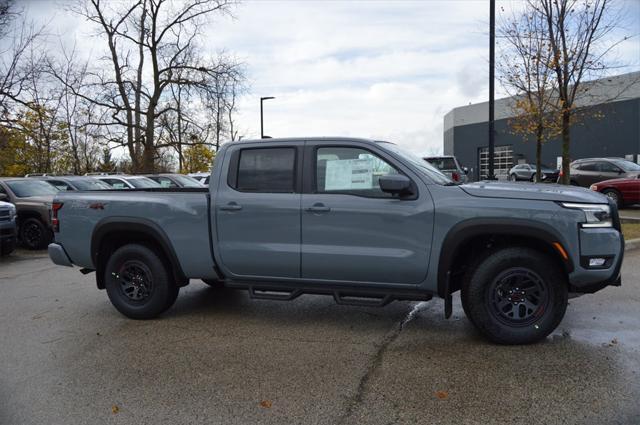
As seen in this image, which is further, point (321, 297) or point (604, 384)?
point (321, 297)

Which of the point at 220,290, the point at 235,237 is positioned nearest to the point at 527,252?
the point at 235,237

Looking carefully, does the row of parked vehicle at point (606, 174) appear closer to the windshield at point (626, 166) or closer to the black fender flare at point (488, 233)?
the windshield at point (626, 166)

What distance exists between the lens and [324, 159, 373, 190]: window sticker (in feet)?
16.2

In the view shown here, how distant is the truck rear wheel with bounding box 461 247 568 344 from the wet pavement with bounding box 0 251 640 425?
→ 164 millimetres

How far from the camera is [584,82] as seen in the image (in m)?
14.1

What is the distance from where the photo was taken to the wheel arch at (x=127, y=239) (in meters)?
5.49

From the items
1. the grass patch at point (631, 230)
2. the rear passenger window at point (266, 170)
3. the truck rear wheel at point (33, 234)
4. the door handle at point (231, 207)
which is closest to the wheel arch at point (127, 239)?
the door handle at point (231, 207)

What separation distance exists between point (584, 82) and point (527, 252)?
452 inches

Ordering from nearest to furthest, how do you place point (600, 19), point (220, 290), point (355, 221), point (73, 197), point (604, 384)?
1. point (604, 384)
2. point (355, 221)
3. point (73, 197)
4. point (220, 290)
5. point (600, 19)

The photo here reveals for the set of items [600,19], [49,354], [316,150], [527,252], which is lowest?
[49,354]

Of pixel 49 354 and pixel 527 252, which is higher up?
pixel 527 252

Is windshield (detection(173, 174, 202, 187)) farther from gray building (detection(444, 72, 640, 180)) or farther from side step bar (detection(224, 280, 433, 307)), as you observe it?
gray building (detection(444, 72, 640, 180))

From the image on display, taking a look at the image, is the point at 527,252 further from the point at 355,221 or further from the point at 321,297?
the point at 321,297

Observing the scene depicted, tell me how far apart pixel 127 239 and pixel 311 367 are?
2772 mm
